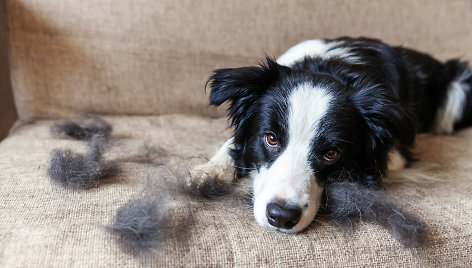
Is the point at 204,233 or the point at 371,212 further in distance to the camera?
the point at 371,212

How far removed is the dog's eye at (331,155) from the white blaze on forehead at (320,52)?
0.59m

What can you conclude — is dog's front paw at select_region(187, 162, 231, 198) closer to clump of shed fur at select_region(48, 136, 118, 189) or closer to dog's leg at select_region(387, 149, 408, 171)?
clump of shed fur at select_region(48, 136, 118, 189)

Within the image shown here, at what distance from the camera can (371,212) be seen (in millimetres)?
1384

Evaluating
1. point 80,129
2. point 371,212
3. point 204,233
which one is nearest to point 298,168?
point 371,212

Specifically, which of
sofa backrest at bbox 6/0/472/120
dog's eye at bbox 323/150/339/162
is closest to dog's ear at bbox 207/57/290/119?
dog's eye at bbox 323/150/339/162

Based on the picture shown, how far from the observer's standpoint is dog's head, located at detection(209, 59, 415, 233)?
54.7 inches

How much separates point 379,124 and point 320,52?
1.98ft

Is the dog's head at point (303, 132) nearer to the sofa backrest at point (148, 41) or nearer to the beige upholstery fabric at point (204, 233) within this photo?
the beige upholstery fabric at point (204, 233)

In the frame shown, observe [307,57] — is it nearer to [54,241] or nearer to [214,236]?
[214,236]

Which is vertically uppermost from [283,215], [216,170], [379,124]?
[379,124]

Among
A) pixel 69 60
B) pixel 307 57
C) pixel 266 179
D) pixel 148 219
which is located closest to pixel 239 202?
pixel 266 179

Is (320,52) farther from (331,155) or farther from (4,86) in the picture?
(4,86)

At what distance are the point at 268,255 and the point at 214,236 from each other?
0.55ft

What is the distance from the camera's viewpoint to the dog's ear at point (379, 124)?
1.56 m
